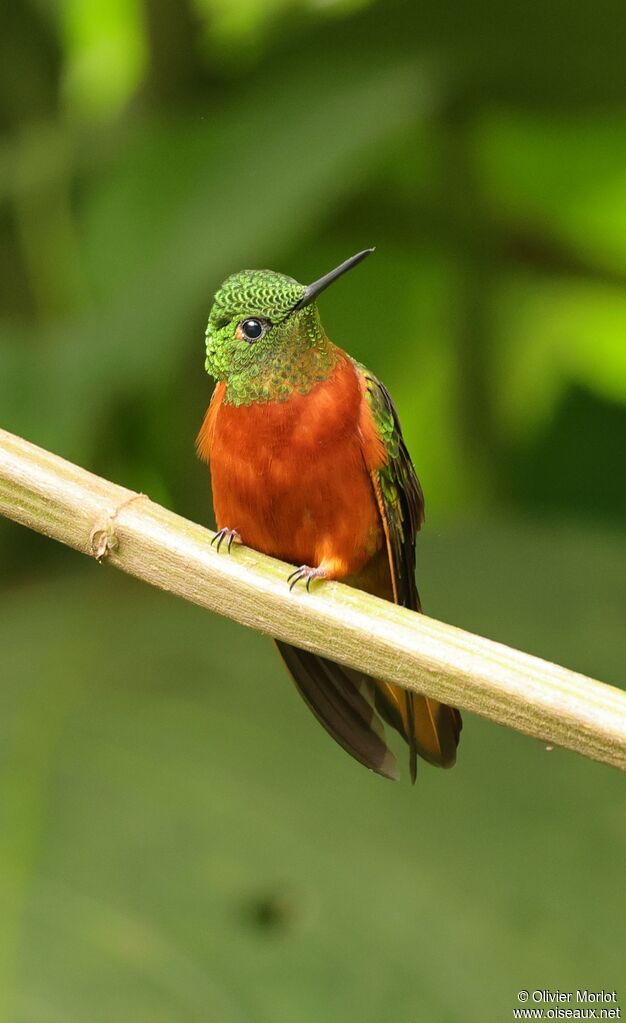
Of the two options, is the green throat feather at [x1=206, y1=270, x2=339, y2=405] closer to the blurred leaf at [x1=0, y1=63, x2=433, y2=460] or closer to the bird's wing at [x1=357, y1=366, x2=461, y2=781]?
the bird's wing at [x1=357, y1=366, x2=461, y2=781]

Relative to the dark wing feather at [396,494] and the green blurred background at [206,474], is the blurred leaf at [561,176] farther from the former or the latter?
the dark wing feather at [396,494]

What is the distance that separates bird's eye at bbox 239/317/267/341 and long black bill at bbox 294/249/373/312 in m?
0.07

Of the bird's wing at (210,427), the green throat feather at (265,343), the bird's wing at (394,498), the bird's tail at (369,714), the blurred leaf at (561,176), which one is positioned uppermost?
the blurred leaf at (561,176)

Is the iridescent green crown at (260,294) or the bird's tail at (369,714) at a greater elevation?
the iridescent green crown at (260,294)

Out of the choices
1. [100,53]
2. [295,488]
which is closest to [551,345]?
[100,53]

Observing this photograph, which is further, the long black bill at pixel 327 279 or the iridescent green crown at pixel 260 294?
the iridescent green crown at pixel 260 294

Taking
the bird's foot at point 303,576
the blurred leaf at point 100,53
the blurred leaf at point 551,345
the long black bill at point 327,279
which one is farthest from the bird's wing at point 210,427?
the blurred leaf at point 100,53

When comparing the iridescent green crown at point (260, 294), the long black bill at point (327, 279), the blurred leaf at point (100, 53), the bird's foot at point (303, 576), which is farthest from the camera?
the blurred leaf at point (100, 53)

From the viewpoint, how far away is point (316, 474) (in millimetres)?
1524

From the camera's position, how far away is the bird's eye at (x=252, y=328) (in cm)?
143

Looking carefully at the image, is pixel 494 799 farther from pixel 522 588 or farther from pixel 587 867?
pixel 522 588

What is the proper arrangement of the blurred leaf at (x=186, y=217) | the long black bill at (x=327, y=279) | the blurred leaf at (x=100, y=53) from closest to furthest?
the long black bill at (x=327, y=279) < the blurred leaf at (x=186, y=217) < the blurred leaf at (x=100, y=53)

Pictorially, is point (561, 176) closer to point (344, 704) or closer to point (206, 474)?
point (206, 474)

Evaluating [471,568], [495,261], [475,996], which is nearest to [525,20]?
[495,261]
